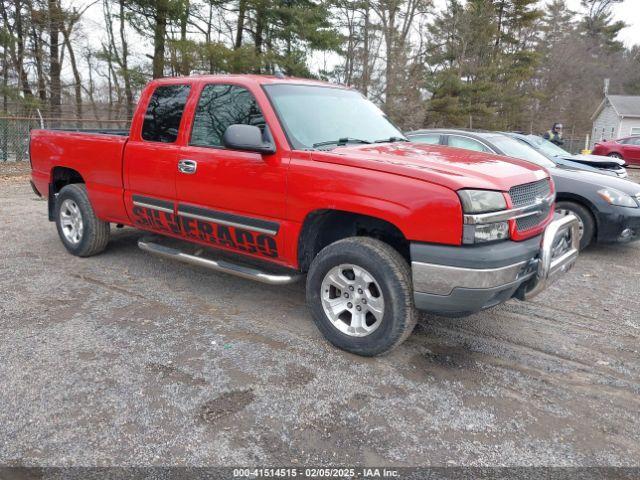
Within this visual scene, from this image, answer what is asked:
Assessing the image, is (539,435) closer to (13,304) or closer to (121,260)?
(13,304)

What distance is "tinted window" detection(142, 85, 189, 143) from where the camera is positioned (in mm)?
4595

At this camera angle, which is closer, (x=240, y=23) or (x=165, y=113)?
(x=165, y=113)

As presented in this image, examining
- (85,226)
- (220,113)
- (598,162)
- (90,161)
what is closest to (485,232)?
(220,113)

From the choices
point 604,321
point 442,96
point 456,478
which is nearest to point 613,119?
point 442,96

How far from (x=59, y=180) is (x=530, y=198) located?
5.34 metres

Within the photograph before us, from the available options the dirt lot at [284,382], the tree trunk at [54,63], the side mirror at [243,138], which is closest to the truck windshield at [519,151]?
the dirt lot at [284,382]

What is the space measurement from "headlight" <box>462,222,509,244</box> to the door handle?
2425 mm

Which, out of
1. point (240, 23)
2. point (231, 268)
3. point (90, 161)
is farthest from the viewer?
point (240, 23)

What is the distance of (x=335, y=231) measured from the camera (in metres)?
3.96

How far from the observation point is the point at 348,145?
157 inches

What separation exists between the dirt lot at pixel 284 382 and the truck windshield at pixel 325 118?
61.0 inches

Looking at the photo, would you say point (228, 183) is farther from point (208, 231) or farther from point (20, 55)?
point (20, 55)

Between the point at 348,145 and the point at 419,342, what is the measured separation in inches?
65.4

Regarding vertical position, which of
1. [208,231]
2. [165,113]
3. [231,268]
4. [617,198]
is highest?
[165,113]
